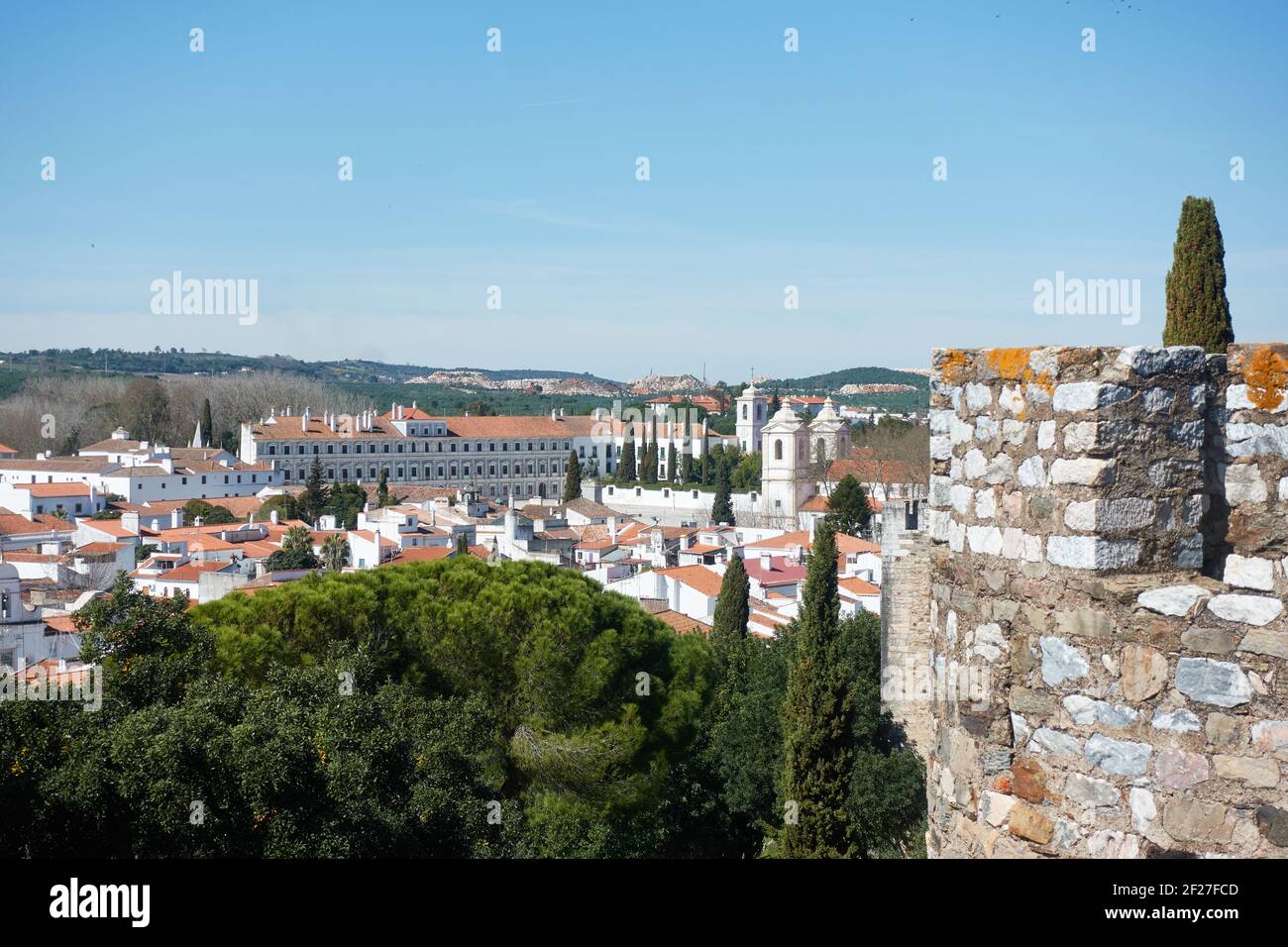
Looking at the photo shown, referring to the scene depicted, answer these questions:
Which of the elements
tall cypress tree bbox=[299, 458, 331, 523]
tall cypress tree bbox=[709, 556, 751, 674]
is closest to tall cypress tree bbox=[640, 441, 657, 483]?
tall cypress tree bbox=[299, 458, 331, 523]

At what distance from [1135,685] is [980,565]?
0.55m

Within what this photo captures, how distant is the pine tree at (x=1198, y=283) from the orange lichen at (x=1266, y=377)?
13976 millimetres

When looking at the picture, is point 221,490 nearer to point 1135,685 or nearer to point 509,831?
point 509,831

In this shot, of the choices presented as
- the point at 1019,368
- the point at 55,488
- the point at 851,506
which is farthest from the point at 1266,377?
the point at 55,488

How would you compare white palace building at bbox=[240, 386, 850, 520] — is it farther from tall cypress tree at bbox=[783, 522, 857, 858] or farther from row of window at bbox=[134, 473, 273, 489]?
tall cypress tree at bbox=[783, 522, 857, 858]

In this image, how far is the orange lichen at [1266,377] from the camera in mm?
3021

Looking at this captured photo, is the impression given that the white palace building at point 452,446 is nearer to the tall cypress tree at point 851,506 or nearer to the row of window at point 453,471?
the row of window at point 453,471

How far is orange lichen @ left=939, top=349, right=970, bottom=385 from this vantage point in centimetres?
351

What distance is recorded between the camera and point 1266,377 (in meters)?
3.03

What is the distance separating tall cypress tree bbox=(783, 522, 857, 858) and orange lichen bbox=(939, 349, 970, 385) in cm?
1572

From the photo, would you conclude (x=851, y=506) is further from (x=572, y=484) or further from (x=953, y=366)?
(x=953, y=366)
